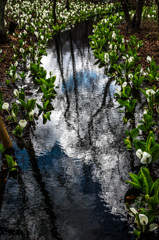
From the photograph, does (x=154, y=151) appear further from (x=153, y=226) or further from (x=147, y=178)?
(x=153, y=226)

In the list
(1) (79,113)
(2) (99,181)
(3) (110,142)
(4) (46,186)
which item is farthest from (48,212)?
(1) (79,113)

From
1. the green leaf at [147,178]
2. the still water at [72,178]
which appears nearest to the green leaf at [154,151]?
the still water at [72,178]

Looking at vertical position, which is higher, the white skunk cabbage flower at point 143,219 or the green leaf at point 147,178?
the green leaf at point 147,178

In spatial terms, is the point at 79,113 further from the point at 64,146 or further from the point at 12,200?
the point at 12,200

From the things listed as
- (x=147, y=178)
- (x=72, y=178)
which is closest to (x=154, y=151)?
(x=147, y=178)

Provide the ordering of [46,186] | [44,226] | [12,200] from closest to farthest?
1. [44,226]
2. [12,200]
3. [46,186]

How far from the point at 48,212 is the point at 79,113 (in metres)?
2.19

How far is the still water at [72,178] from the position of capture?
6.47ft

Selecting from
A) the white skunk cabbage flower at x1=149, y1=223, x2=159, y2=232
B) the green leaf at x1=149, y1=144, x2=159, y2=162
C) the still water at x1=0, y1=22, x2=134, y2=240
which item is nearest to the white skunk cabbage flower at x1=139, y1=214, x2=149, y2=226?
the white skunk cabbage flower at x1=149, y1=223, x2=159, y2=232

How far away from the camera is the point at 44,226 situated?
6.50 ft

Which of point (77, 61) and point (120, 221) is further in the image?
point (77, 61)

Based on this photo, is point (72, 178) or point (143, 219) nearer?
point (143, 219)

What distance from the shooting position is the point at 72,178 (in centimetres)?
254

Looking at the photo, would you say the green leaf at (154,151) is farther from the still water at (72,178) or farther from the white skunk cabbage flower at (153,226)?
the white skunk cabbage flower at (153,226)
